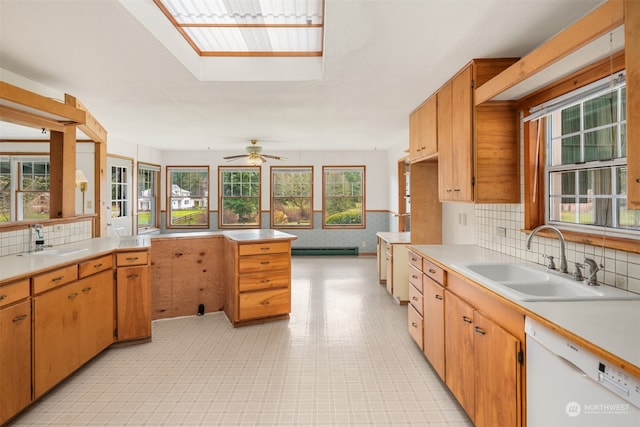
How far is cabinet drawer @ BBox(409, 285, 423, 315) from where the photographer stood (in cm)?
274

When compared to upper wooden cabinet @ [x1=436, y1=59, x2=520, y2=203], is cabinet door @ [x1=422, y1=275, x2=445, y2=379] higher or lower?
lower

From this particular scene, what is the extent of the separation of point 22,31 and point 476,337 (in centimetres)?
342

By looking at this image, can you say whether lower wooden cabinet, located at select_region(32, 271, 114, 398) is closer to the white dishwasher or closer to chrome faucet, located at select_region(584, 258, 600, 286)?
the white dishwasher

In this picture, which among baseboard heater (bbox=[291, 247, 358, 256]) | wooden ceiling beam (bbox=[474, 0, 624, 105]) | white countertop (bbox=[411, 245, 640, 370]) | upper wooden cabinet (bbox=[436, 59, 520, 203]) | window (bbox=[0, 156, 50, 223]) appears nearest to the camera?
white countertop (bbox=[411, 245, 640, 370])

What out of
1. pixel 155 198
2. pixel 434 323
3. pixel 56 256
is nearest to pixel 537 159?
pixel 434 323

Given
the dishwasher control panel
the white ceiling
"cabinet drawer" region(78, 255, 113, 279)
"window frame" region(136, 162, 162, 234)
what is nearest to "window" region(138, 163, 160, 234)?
"window frame" region(136, 162, 162, 234)

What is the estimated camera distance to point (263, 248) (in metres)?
3.46

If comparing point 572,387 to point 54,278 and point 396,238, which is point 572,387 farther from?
point 396,238

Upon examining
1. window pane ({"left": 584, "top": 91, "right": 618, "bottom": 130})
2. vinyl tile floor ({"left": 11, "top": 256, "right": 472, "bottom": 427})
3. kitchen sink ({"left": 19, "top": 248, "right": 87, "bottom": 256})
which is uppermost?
window pane ({"left": 584, "top": 91, "right": 618, "bottom": 130})

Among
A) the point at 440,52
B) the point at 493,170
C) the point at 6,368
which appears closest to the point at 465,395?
the point at 493,170

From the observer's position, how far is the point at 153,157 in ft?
23.9

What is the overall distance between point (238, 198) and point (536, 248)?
257 inches

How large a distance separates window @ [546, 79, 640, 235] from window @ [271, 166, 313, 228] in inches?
227

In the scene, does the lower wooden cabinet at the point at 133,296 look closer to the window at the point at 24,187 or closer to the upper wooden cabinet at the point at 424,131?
the window at the point at 24,187
